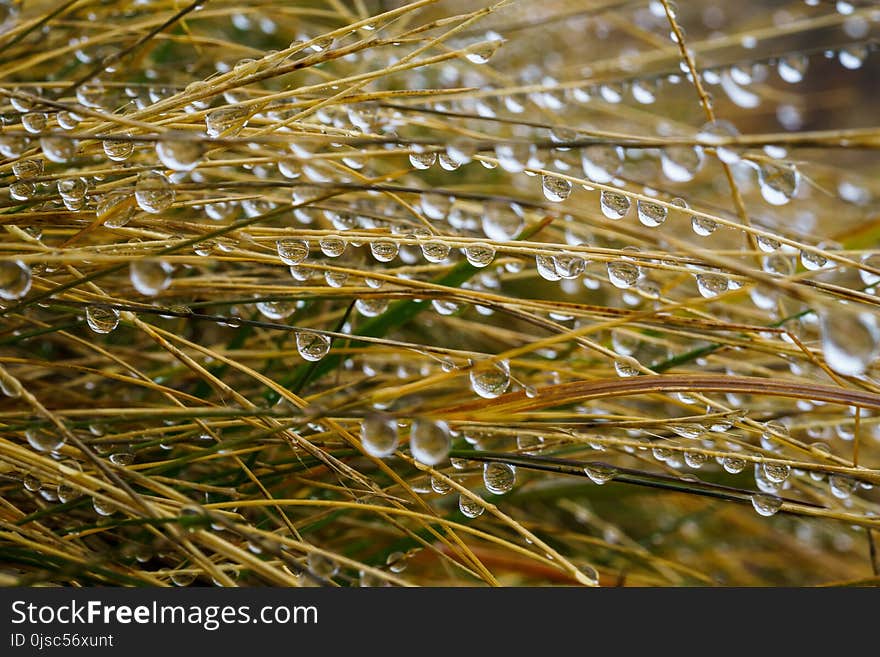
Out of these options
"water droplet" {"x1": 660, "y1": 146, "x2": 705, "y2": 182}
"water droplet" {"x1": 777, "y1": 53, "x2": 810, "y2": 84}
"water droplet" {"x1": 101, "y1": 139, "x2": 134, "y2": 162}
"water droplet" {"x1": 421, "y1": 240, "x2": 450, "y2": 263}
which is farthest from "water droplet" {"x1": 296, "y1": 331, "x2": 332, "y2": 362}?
"water droplet" {"x1": 777, "y1": 53, "x2": 810, "y2": 84}

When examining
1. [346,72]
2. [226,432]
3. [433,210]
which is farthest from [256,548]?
[346,72]

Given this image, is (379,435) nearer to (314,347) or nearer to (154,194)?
(314,347)

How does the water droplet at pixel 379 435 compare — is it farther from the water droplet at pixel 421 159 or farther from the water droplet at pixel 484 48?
the water droplet at pixel 484 48

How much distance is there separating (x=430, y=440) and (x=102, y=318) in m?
0.34

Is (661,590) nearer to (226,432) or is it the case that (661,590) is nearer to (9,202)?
(226,432)

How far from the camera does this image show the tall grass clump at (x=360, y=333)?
0.61m

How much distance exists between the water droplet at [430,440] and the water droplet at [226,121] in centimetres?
34

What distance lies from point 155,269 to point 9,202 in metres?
0.25

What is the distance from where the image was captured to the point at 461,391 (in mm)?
957

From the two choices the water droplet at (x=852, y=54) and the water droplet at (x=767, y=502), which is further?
the water droplet at (x=852, y=54)

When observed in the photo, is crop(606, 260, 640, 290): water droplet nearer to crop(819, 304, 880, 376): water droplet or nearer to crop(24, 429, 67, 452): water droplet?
crop(819, 304, 880, 376): water droplet

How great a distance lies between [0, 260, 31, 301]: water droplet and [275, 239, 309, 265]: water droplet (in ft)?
0.69

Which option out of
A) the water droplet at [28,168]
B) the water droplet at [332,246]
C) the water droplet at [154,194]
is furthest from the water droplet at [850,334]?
the water droplet at [28,168]

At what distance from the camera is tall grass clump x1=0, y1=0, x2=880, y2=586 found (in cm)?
61
